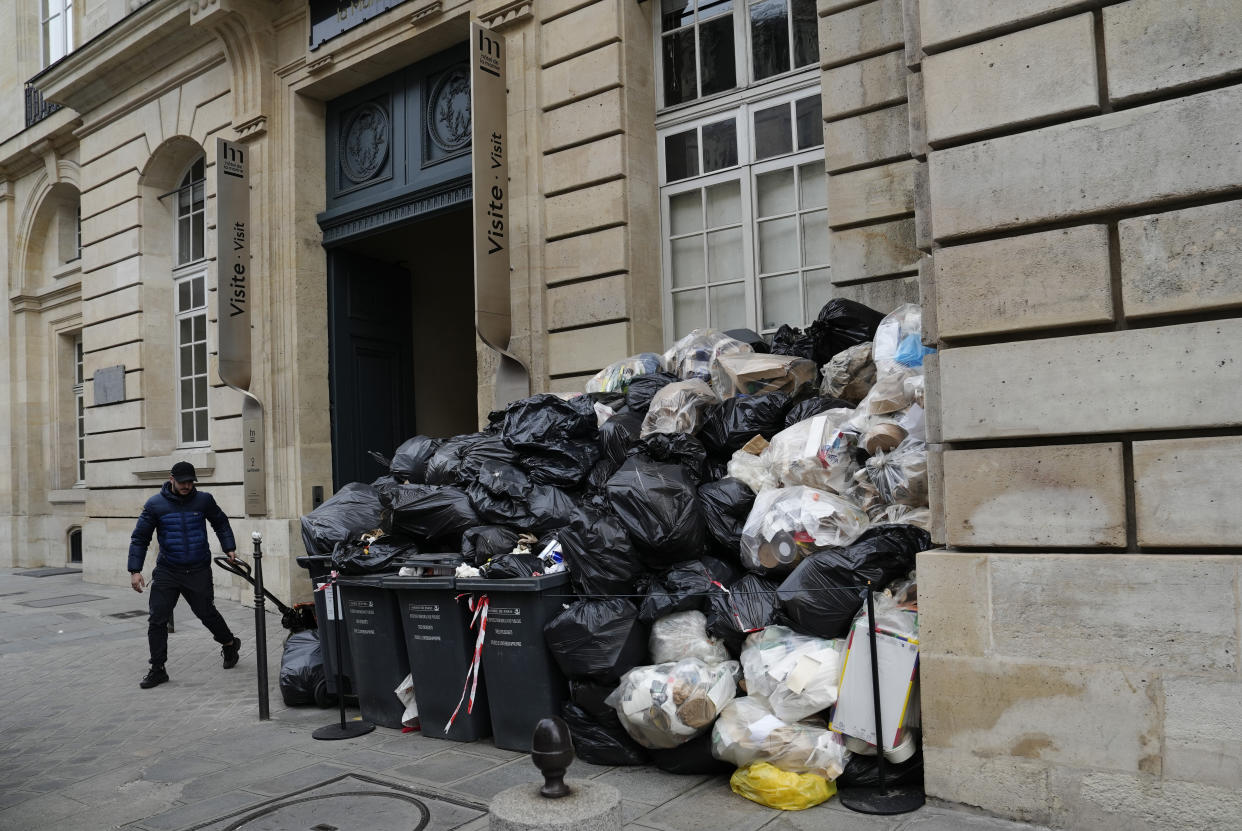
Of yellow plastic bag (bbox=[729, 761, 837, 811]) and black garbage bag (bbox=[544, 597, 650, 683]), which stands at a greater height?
black garbage bag (bbox=[544, 597, 650, 683])

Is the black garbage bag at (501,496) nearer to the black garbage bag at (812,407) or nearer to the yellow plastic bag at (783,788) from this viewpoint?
the black garbage bag at (812,407)

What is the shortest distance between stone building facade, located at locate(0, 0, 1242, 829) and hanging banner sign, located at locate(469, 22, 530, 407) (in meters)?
0.17

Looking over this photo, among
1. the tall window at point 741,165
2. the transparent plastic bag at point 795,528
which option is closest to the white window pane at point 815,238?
the tall window at point 741,165

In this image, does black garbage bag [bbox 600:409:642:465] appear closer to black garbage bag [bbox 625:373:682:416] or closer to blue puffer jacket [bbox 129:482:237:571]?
black garbage bag [bbox 625:373:682:416]

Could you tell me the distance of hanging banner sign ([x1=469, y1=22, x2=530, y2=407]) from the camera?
8234 millimetres

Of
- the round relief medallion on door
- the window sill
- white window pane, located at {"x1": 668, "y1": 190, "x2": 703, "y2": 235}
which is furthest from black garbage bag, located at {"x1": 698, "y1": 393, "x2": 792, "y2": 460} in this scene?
the window sill

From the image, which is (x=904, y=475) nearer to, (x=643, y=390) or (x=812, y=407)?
(x=812, y=407)

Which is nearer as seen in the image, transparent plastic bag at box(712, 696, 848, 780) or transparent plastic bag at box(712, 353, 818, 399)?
transparent plastic bag at box(712, 696, 848, 780)

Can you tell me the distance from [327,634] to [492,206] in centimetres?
416

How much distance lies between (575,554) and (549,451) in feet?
3.79

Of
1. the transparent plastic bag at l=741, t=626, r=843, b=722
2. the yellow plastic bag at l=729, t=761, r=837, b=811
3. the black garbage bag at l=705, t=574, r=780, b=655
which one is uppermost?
the black garbage bag at l=705, t=574, r=780, b=655

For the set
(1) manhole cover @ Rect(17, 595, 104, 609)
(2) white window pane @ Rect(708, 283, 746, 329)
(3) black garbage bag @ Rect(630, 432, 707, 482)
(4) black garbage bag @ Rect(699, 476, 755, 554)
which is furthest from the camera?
(1) manhole cover @ Rect(17, 595, 104, 609)

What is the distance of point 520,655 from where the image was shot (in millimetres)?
4848

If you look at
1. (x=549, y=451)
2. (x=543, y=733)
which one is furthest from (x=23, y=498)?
(x=543, y=733)
